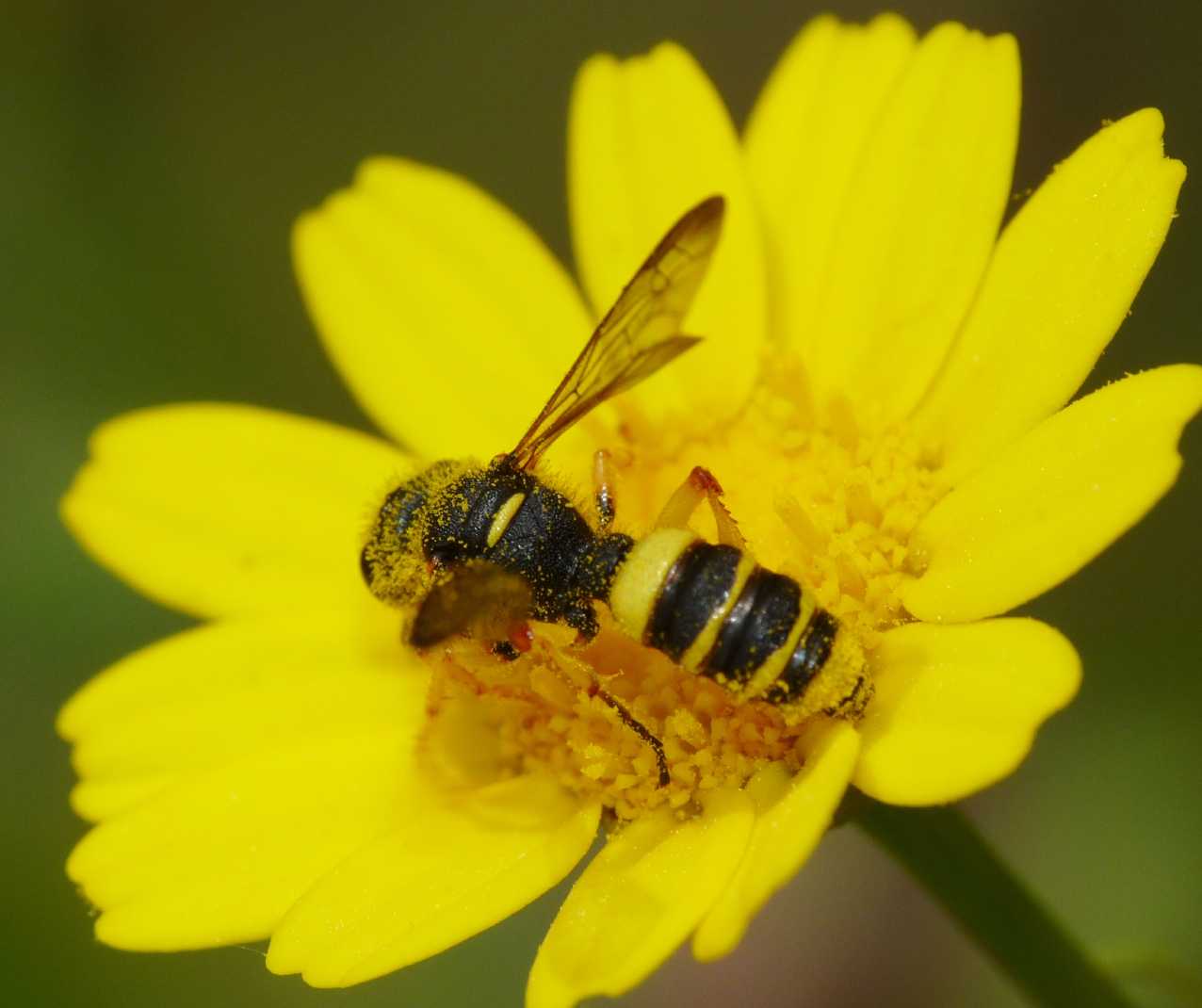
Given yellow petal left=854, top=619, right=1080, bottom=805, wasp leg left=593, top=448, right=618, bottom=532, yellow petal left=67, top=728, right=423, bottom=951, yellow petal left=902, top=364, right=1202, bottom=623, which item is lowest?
yellow petal left=67, top=728, right=423, bottom=951

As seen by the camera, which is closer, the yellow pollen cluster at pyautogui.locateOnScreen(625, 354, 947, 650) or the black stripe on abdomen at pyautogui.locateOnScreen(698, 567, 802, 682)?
the black stripe on abdomen at pyautogui.locateOnScreen(698, 567, 802, 682)

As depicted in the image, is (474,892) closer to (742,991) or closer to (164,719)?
(164,719)

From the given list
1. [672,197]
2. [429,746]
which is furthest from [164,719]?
[672,197]

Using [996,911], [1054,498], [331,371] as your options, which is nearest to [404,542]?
[1054,498]

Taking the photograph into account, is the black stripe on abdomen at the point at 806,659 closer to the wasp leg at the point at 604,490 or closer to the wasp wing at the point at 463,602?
the wasp wing at the point at 463,602

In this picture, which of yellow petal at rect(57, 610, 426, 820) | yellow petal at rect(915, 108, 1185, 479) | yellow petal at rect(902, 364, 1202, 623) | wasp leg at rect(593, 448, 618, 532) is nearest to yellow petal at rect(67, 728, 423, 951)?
yellow petal at rect(57, 610, 426, 820)

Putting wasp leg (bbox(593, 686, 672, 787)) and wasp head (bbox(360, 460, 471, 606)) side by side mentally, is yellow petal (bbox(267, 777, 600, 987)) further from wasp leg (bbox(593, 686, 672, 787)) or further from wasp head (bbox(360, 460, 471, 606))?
wasp head (bbox(360, 460, 471, 606))

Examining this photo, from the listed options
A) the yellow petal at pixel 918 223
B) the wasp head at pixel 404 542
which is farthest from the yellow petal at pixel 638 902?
the yellow petal at pixel 918 223
